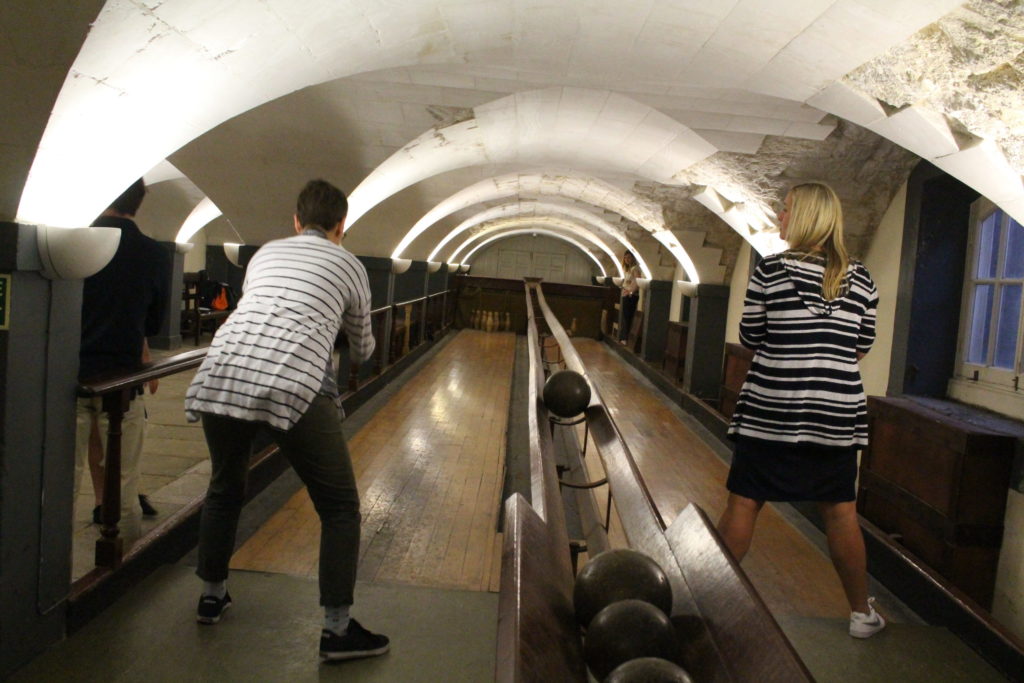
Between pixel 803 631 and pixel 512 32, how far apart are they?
10.8 feet

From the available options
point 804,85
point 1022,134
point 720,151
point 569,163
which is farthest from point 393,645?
point 569,163

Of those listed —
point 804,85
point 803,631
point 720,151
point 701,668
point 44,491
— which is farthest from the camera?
point 720,151

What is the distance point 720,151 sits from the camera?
6250mm

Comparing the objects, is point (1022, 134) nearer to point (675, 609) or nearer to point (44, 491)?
point (675, 609)

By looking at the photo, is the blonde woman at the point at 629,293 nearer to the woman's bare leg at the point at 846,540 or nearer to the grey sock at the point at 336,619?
the woman's bare leg at the point at 846,540

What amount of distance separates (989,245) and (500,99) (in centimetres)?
346

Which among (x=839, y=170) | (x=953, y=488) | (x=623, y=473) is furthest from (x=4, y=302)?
(x=839, y=170)

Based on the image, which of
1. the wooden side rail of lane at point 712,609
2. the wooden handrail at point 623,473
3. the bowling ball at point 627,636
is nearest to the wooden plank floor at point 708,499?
the wooden handrail at point 623,473

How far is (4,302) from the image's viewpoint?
92.0 inches

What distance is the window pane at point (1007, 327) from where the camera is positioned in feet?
13.7

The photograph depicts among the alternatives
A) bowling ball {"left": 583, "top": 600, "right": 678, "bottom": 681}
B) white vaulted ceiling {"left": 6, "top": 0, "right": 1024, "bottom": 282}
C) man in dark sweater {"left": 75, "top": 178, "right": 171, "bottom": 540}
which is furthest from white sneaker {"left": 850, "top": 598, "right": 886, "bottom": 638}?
man in dark sweater {"left": 75, "top": 178, "right": 171, "bottom": 540}

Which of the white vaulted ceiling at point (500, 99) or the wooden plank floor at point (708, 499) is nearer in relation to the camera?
the white vaulted ceiling at point (500, 99)

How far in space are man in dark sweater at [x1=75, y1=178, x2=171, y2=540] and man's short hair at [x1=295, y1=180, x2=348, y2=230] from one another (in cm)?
98

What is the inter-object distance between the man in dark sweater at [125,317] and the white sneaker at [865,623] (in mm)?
2881
